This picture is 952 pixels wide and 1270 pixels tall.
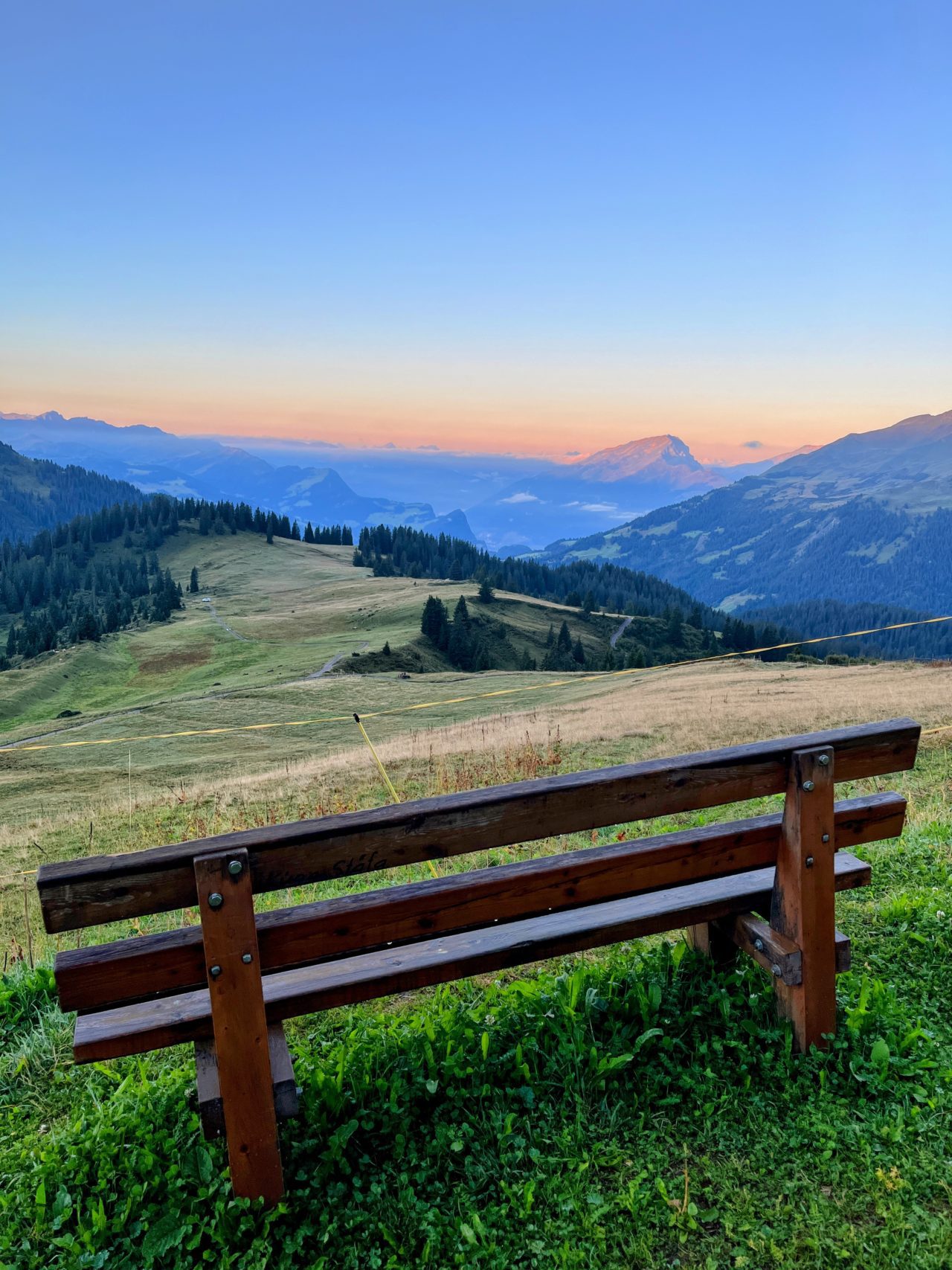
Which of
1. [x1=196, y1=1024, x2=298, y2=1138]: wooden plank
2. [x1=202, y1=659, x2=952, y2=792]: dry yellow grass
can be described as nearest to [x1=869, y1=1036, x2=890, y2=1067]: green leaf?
[x1=196, y1=1024, x2=298, y2=1138]: wooden plank

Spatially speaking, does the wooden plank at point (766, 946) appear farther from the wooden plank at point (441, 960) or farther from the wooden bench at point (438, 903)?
the wooden plank at point (441, 960)

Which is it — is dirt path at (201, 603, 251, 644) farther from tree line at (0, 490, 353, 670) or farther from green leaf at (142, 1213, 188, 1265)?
green leaf at (142, 1213, 188, 1265)

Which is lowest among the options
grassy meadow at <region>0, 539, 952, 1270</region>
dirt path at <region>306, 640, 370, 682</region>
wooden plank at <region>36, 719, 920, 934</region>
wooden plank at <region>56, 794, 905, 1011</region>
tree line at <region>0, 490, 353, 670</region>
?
dirt path at <region>306, 640, 370, 682</region>

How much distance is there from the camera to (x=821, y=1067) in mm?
4559

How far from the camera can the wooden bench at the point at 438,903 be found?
357 centimetres

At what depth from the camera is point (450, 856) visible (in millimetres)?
3775

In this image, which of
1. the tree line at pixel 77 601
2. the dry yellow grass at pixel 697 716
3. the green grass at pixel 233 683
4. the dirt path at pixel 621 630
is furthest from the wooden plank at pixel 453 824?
the dirt path at pixel 621 630

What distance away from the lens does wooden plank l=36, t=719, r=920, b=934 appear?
343cm

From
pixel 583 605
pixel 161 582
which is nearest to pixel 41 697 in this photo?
pixel 161 582

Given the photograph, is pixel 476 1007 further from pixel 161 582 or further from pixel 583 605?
pixel 161 582

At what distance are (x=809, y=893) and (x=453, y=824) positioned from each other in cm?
215

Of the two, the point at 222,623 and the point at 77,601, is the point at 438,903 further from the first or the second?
the point at 77,601

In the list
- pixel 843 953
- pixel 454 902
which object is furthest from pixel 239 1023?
pixel 843 953

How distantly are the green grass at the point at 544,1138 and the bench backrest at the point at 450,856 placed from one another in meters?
0.97
